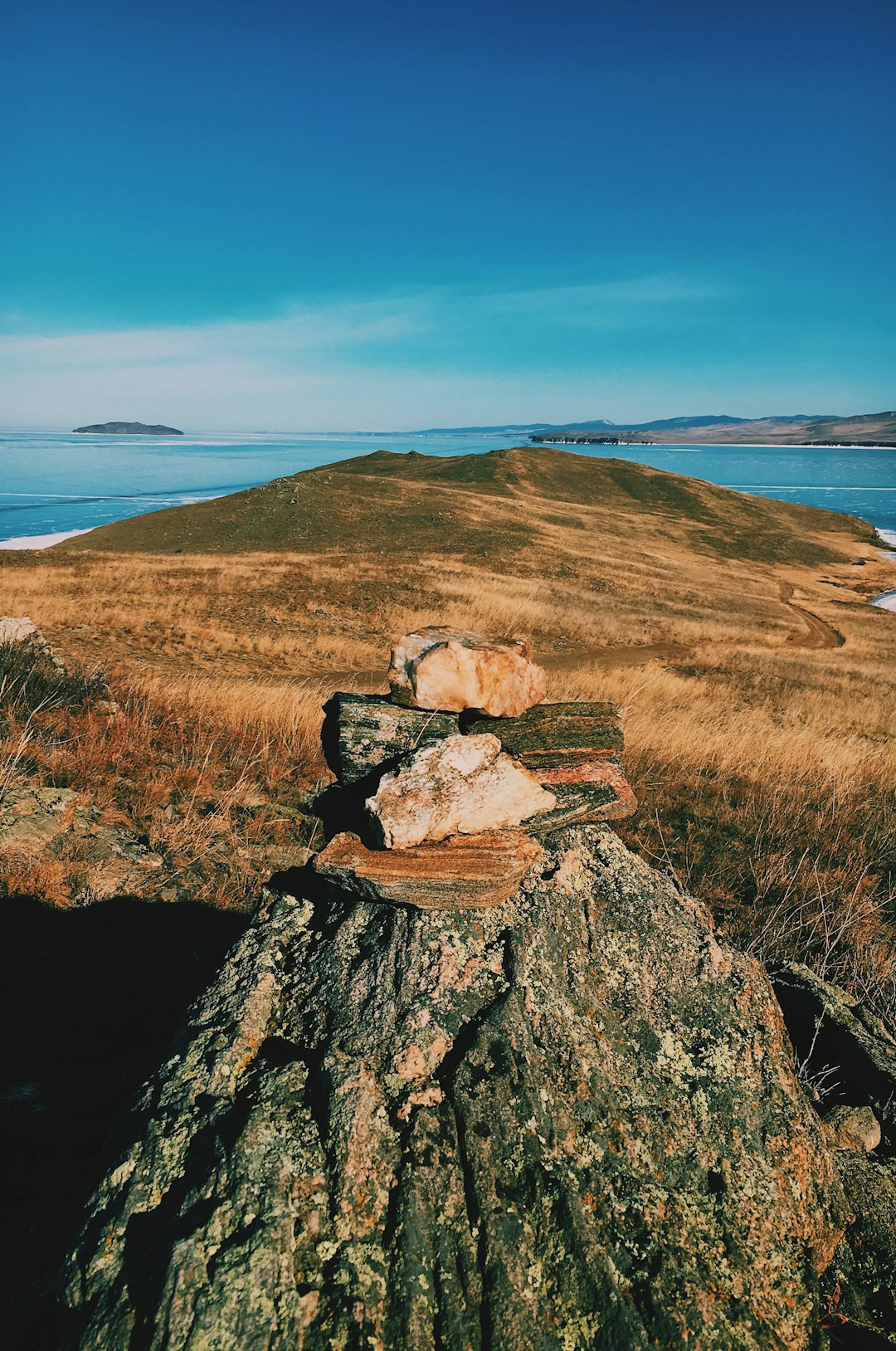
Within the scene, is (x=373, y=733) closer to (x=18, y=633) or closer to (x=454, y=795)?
(x=454, y=795)

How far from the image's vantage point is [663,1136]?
8.36 ft

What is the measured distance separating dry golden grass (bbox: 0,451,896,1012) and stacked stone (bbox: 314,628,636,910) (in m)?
1.73

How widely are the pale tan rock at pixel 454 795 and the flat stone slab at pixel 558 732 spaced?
470 millimetres

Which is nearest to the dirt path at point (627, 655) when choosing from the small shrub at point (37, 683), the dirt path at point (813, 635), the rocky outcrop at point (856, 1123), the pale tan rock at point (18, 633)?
the dirt path at point (813, 635)

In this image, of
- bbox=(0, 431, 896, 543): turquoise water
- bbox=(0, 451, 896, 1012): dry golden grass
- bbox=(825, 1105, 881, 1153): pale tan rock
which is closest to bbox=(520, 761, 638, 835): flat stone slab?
bbox=(825, 1105, 881, 1153): pale tan rock

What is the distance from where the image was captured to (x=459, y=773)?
11.3 ft

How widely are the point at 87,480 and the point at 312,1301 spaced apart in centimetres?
13668

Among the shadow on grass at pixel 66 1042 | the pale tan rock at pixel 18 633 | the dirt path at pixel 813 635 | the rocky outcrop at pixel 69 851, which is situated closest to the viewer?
the shadow on grass at pixel 66 1042

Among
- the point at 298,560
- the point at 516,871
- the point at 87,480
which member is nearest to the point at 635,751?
the point at 516,871

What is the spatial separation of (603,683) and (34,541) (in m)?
55.1

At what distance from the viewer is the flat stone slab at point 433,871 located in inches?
119

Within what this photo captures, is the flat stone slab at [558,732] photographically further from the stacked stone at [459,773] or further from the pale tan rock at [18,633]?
the pale tan rock at [18,633]

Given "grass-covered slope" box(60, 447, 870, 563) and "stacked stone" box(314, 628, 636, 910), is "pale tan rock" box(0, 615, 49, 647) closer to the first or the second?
"stacked stone" box(314, 628, 636, 910)

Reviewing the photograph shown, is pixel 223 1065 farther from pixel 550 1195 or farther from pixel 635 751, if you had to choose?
pixel 635 751
